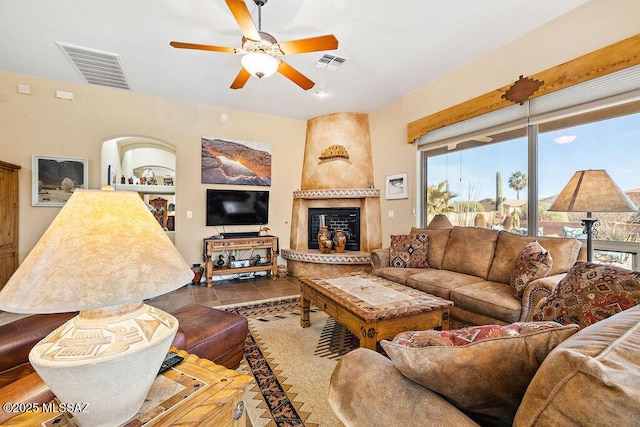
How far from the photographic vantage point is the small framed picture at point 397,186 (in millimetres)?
4488

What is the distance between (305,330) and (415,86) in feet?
11.9

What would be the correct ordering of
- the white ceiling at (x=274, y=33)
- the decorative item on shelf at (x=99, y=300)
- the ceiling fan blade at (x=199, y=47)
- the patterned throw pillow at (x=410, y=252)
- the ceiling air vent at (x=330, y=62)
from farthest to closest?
the patterned throw pillow at (x=410, y=252), the ceiling air vent at (x=330, y=62), the white ceiling at (x=274, y=33), the ceiling fan blade at (x=199, y=47), the decorative item on shelf at (x=99, y=300)

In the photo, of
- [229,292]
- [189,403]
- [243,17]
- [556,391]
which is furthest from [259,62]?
[229,292]

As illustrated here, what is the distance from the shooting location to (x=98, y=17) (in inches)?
103

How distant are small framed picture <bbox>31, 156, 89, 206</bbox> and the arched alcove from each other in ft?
2.14

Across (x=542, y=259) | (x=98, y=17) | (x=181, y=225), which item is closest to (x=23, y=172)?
(x=181, y=225)

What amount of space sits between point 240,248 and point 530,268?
12.6ft

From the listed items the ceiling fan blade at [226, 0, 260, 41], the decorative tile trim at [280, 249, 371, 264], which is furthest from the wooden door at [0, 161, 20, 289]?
the decorative tile trim at [280, 249, 371, 264]

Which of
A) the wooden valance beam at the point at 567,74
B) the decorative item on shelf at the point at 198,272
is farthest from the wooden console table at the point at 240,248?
the wooden valance beam at the point at 567,74

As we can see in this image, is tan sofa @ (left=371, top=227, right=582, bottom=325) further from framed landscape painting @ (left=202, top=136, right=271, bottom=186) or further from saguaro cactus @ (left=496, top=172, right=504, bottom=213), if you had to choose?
framed landscape painting @ (left=202, top=136, right=271, bottom=186)

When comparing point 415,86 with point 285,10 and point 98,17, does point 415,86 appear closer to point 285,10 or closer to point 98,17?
point 285,10

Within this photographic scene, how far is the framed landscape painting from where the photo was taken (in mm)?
4789

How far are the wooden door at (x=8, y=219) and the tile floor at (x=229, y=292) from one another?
5.70 ft

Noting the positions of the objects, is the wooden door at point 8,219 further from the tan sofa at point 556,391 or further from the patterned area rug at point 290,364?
the tan sofa at point 556,391
